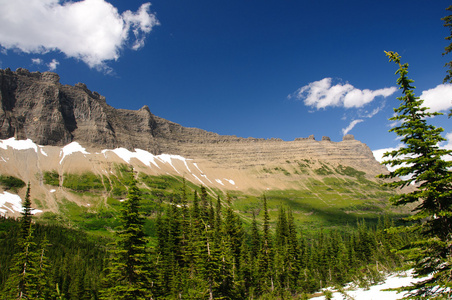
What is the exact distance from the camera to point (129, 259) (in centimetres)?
2292

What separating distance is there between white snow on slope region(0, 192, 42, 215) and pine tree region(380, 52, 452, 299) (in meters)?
214

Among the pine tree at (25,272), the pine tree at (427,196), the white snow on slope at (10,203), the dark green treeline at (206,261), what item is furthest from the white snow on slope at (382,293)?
the white snow on slope at (10,203)

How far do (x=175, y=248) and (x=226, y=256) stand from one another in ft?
67.9

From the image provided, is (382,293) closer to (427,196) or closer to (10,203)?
(427,196)

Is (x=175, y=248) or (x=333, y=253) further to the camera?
(x=333, y=253)

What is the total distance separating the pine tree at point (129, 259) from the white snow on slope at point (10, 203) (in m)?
193

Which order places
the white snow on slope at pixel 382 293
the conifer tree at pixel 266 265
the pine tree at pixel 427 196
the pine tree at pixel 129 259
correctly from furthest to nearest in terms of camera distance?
the conifer tree at pixel 266 265
the white snow on slope at pixel 382 293
the pine tree at pixel 129 259
the pine tree at pixel 427 196

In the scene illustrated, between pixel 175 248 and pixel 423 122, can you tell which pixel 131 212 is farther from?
pixel 175 248

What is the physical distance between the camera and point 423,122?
13.4 meters

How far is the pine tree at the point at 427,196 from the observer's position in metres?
11.6

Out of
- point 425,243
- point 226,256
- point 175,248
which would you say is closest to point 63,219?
point 175,248

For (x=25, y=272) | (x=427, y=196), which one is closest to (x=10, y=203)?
(x=25, y=272)

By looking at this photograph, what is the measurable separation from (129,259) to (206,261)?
10882 millimetres

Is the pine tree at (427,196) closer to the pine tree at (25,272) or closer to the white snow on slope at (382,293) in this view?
the white snow on slope at (382,293)
